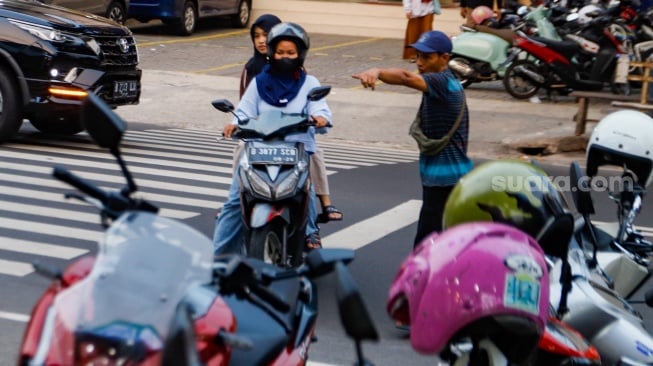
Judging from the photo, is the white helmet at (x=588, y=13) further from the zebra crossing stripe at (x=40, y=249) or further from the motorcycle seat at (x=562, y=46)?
the zebra crossing stripe at (x=40, y=249)

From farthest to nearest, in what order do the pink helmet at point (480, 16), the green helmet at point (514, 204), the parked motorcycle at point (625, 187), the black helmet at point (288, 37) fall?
the pink helmet at point (480, 16), the black helmet at point (288, 37), the parked motorcycle at point (625, 187), the green helmet at point (514, 204)

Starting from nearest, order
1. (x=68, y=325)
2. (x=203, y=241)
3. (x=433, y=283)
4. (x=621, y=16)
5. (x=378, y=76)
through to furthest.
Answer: (x=68, y=325)
(x=203, y=241)
(x=433, y=283)
(x=378, y=76)
(x=621, y=16)

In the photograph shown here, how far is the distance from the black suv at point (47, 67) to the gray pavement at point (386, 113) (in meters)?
3.36

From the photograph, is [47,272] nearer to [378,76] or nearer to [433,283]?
[433,283]

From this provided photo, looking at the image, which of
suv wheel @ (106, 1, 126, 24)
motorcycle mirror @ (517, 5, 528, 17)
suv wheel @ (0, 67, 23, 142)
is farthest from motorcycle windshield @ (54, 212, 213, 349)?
suv wheel @ (106, 1, 126, 24)

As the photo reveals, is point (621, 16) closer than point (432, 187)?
No

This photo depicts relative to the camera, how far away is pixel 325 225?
10.1 metres

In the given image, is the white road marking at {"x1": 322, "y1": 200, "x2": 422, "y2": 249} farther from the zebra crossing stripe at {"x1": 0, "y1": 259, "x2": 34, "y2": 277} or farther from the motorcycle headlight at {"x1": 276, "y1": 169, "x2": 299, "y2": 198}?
the zebra crossing stripe at {"x1": 0, "y1": 259, "x2": 34, "y2": 277}

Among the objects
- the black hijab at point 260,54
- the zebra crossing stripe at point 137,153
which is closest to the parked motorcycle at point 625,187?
the black hijab at point 260,54

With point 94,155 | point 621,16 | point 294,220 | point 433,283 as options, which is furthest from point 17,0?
point 433,283

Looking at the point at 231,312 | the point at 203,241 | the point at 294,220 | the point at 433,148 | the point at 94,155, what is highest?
the point at 203,241

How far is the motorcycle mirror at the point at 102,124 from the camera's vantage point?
12.4ft

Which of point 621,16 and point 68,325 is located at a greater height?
point 68,325

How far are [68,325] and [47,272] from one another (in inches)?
17.7
